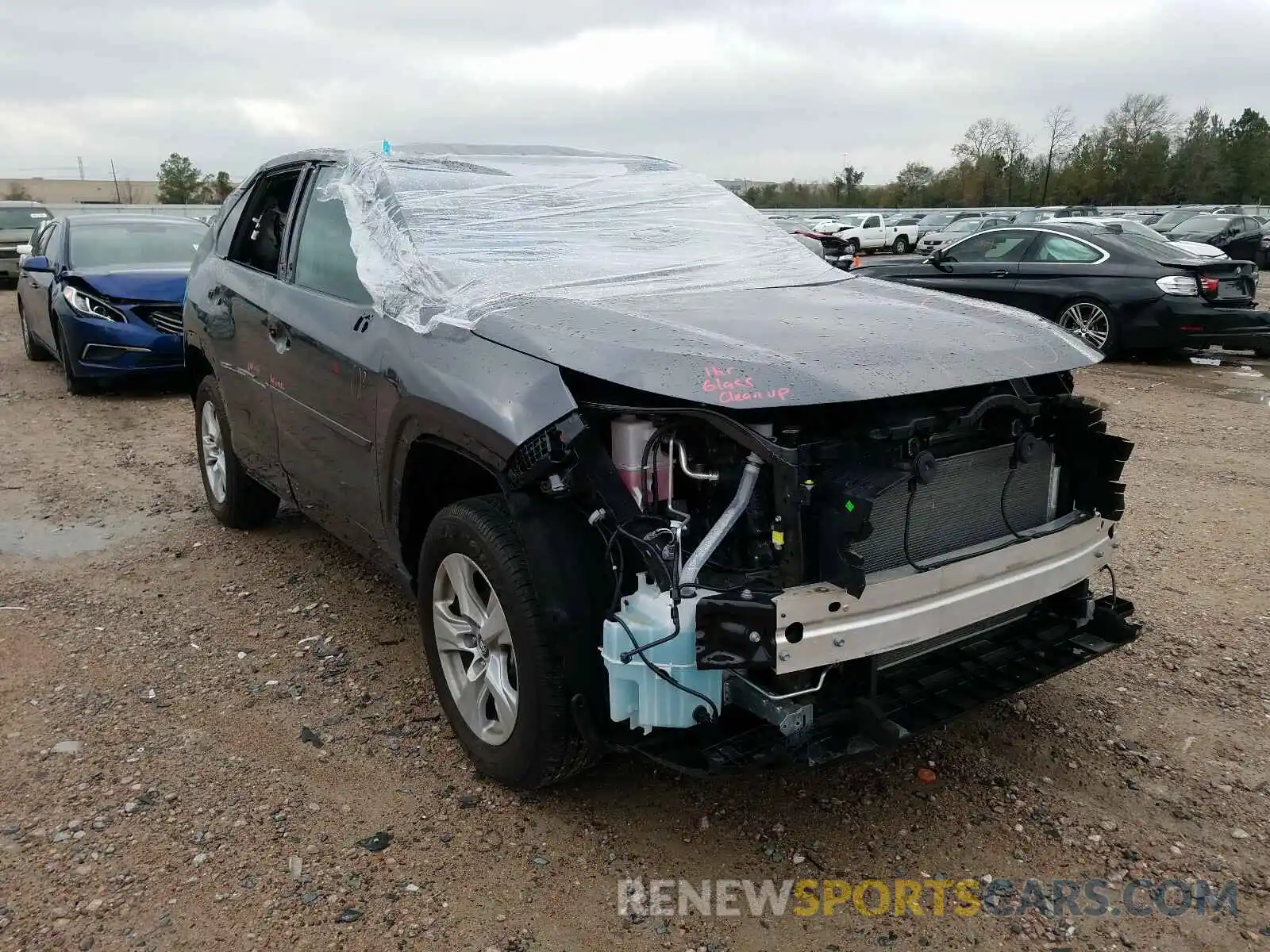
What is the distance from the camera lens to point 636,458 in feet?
8.33

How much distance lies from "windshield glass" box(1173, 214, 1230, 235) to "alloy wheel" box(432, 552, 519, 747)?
2563 centimetres

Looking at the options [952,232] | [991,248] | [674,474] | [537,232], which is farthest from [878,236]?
[674,474]

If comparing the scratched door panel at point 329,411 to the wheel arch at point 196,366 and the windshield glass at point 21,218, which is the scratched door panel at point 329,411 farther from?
the windshield glass at point 21,218

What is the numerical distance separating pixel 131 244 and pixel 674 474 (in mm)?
9100

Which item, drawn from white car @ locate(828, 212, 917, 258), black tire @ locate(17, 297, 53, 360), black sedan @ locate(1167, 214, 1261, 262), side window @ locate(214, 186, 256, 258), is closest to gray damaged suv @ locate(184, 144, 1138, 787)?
side window @ locate(214, 186, 256, 258)

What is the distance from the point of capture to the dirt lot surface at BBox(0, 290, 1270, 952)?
8.23 ft

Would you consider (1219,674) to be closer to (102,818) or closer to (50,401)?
(102,818)

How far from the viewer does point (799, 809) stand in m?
2.97

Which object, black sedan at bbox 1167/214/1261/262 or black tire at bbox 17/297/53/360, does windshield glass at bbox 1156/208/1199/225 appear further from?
black tire at bbox 17/297/53/360

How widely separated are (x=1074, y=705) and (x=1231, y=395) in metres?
7.08

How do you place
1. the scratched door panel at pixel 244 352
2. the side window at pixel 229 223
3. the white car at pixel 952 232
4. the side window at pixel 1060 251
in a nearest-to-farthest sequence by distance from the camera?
the scratched door panel at pixel 244 352 < the side window at pixel 229 223 < the side window at pixel 1060 251 < the white car at pixel 952 232

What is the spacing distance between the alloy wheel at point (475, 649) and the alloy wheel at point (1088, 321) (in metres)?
9.28

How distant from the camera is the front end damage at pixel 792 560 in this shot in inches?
94.3

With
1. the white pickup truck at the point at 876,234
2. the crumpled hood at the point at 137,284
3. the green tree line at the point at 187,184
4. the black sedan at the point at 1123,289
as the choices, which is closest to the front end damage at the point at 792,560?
the crumpled hood at the point at 137,284
